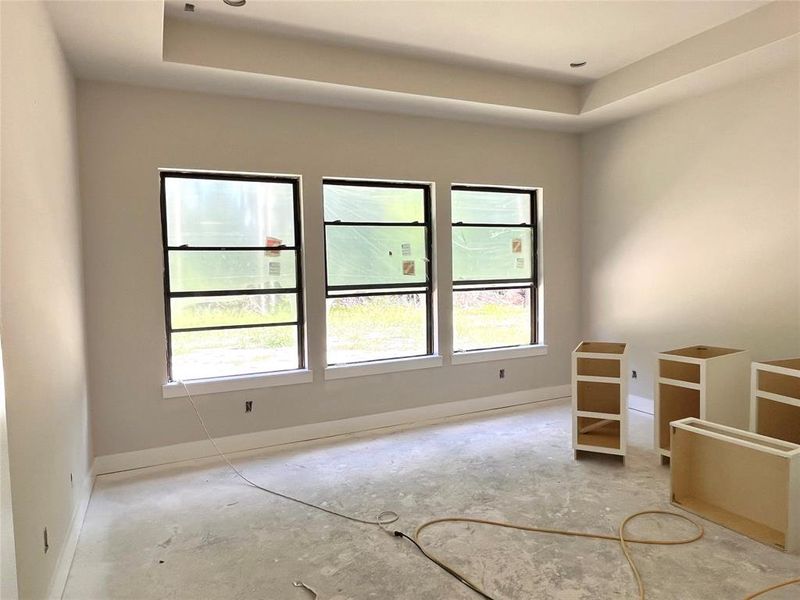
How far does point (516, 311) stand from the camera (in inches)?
217

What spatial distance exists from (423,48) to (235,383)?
294 cm

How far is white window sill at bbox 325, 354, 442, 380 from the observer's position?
4512 millimetres

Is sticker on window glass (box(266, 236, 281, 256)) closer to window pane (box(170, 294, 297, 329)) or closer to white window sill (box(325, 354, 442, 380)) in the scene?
window pane (box(170, 294, 297, 329))

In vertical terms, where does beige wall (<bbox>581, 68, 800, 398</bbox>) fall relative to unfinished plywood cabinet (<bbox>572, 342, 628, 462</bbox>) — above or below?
above

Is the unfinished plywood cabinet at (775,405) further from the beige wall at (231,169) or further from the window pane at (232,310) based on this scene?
the window pane at (232,310)

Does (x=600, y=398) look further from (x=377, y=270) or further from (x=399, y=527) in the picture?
(x=377, y=270)

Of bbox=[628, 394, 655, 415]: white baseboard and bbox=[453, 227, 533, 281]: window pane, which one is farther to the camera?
bbox=[453, 227, 533, 281]: window pane

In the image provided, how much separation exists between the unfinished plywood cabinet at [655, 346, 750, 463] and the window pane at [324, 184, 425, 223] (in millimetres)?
2433

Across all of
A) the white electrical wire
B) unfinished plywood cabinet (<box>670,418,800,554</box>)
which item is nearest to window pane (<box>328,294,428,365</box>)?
the white electrical wire

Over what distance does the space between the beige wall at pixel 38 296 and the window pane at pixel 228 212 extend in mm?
819

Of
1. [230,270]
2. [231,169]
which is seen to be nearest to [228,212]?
[231,169]

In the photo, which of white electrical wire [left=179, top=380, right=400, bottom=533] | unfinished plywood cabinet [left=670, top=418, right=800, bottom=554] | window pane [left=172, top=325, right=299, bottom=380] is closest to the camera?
unfinished plywood cabinet [left=670, top=418, right=800, bottom=554]

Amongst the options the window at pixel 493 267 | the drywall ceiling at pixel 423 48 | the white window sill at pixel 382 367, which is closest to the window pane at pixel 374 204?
the window at pixel 493 267

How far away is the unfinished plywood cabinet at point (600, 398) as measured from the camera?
372 centimetres
